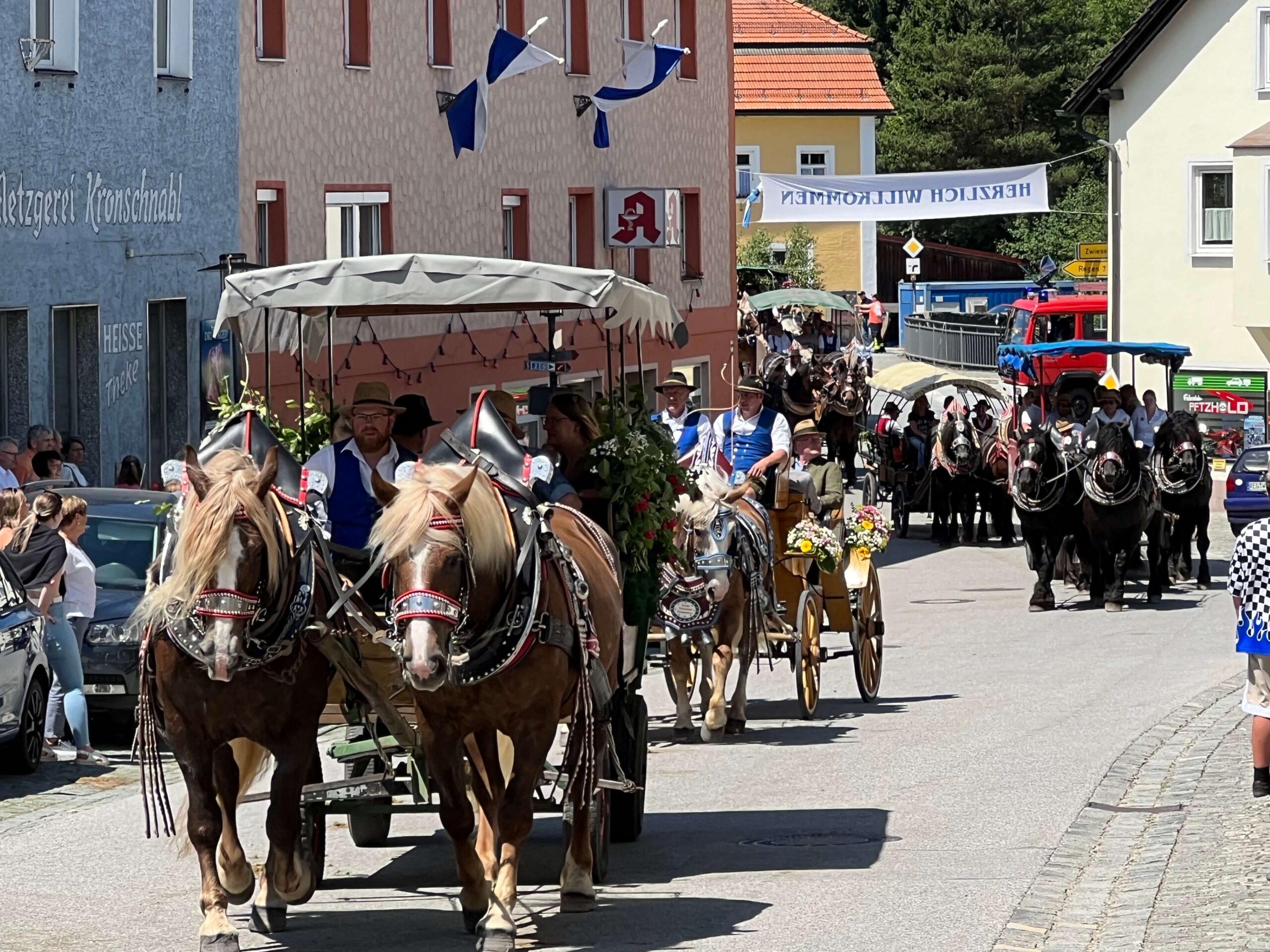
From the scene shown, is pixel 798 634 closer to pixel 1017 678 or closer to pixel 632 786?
pixel 1017 678

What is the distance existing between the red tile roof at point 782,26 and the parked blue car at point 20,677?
200ft

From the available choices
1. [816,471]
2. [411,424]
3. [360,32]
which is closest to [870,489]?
[360,32]

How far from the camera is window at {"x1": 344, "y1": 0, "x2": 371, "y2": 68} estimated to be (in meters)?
27.1

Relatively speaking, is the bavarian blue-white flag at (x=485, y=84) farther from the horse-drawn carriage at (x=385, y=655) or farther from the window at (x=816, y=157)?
the window at (x=816, y=157)

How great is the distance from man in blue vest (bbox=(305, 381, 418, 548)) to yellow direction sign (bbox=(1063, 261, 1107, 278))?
159 ft

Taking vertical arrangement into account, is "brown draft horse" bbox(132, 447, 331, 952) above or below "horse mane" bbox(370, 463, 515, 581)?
below

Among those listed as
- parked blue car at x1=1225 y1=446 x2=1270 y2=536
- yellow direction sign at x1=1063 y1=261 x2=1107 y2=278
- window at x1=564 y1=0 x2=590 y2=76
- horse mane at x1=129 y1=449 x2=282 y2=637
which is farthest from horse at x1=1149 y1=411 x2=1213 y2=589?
yellow direction sign at x1=1063 y1=261 x2=1107 y2=278

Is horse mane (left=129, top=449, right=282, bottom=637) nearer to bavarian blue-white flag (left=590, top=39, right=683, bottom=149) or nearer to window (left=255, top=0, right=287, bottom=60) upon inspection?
window (left=255, top=0, right=287, bottom=60)

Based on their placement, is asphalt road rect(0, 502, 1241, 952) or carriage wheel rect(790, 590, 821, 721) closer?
asphalt road rect(0, 502, 1241, 952)

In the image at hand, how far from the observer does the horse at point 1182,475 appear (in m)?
26.0

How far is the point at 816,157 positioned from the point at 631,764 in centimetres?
6319

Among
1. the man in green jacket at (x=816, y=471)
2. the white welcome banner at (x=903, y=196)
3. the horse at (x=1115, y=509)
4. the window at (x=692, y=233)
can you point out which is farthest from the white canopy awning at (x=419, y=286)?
the window at (x=692, y=233)

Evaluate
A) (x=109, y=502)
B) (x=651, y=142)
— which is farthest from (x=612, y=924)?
(x=651, y=142)

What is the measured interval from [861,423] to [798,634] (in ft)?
74.1
